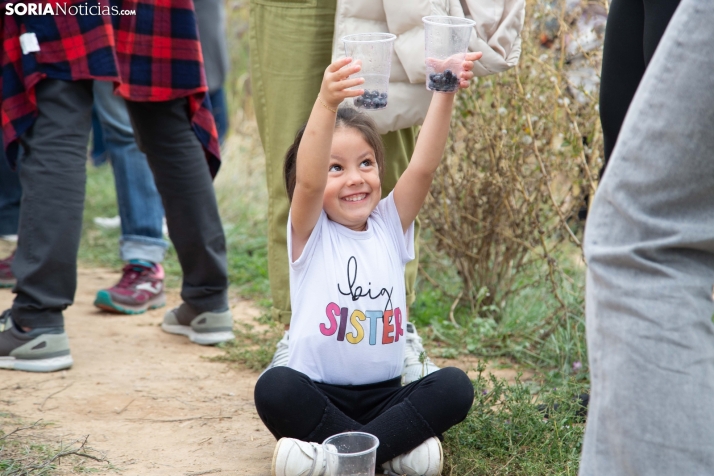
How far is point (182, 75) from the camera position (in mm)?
3186

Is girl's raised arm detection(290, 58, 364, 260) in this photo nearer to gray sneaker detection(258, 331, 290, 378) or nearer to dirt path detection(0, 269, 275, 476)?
gray sneaker detection(258, 331, 290, 378)

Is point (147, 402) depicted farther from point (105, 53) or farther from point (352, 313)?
point (105, 53)

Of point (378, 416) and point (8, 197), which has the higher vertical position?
point (378, 416)

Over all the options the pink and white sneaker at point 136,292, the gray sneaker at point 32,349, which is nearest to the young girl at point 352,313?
the gray sneaker at point 32,349

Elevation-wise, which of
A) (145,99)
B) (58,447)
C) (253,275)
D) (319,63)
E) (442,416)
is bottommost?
(253,275)

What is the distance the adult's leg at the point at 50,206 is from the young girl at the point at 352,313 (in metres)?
1.01

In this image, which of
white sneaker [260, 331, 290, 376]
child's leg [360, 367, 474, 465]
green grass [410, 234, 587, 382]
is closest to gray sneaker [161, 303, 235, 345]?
white sneaker [260, 331, 290, 376]

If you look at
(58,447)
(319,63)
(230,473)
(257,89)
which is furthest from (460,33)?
(58,447)

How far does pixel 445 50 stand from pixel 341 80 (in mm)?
317

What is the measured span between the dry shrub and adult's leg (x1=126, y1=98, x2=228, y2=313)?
0.95 meters

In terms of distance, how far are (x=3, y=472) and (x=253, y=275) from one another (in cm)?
234

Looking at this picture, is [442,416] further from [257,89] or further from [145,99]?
[145,99]

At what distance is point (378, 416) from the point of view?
220 centimetres

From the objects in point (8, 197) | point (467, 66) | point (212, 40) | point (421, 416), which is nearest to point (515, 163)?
point (467, 66)
